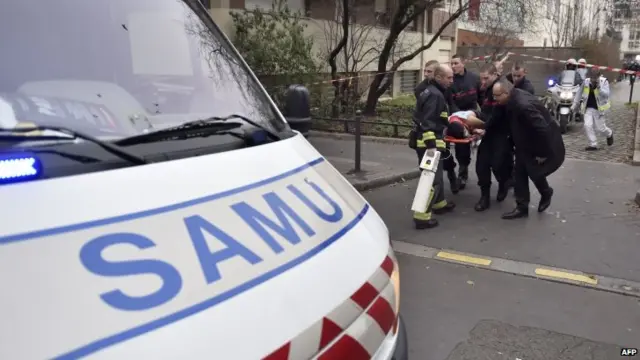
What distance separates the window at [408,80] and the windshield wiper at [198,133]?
2231cm

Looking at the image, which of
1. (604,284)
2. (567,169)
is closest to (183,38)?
(604,284)

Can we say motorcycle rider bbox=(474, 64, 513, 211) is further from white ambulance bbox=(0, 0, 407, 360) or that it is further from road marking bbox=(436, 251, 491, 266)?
white ambulance bbox=(0, 0, 407, 360)

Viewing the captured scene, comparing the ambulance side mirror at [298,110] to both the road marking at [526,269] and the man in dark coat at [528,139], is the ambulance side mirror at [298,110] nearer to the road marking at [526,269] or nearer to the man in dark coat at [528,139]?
the road marking at [526,269]

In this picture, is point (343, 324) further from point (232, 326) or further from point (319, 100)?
point (319, 100)

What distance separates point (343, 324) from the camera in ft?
5.39

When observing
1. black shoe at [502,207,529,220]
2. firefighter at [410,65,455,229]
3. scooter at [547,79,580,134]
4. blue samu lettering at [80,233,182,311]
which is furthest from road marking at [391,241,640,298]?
scooter at [547,79,580,134]

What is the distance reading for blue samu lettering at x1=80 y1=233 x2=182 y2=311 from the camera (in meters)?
1.30

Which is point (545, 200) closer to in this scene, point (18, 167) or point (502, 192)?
point (502, 192)

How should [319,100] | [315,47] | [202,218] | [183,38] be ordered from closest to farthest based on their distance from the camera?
[202,218] < [183,38] < [319,100] < [315,47]

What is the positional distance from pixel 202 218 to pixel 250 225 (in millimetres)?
165

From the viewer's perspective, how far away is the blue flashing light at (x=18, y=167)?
1464 millimetres

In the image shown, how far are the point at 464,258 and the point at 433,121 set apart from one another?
5.24 feet

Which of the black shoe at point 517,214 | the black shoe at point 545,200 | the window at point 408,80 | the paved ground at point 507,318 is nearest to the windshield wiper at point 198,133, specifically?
the paved ground at point 507,318

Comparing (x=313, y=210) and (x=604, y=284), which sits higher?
(x=313, y=210)
